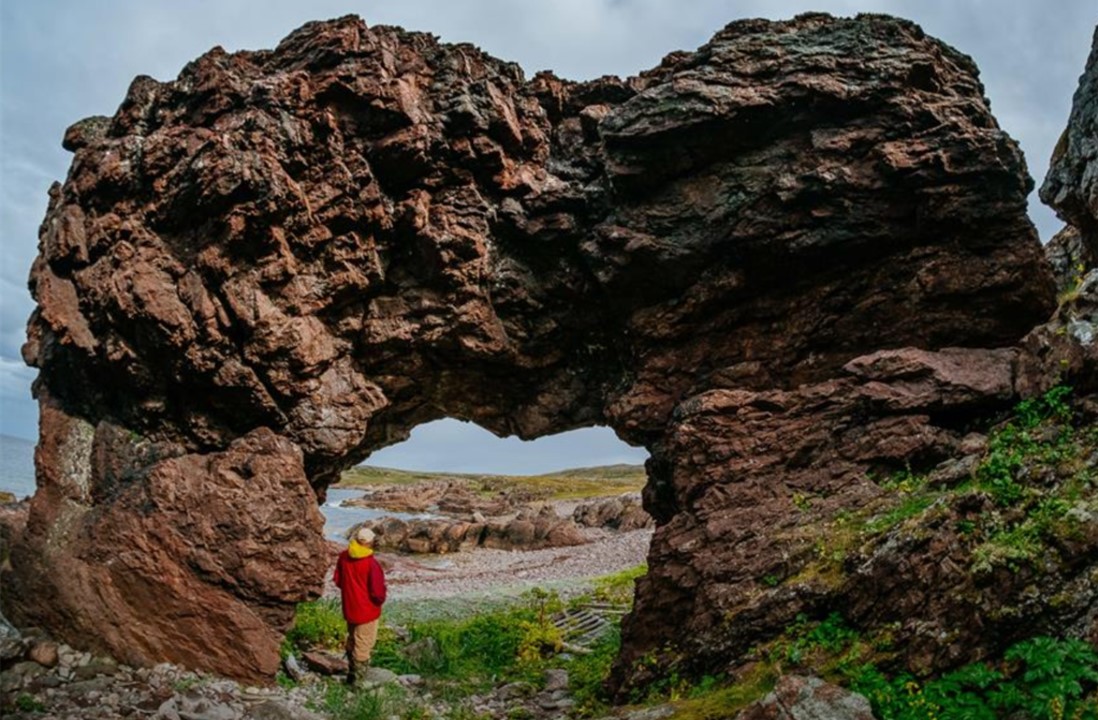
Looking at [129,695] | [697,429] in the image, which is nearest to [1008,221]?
[697,429]

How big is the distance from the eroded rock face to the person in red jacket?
3.63 feet

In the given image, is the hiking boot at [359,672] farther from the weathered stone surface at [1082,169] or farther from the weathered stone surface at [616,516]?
the weathered stone surface at [616,516]

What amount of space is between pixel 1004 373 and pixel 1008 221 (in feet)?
11.6

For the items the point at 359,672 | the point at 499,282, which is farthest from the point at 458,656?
the point at 499,282

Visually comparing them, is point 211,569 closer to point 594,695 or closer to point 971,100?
point 594,695

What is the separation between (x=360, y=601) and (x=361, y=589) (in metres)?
0.24

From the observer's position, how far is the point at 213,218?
16.5 meters

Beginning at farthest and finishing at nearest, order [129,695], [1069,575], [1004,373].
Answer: [1004,373], [129,695], [1069,575]

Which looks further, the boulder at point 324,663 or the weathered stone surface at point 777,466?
the boulder at point 324,663

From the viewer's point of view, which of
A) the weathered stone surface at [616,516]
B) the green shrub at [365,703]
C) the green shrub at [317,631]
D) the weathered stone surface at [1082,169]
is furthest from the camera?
the weathered stone surface at [616,516]

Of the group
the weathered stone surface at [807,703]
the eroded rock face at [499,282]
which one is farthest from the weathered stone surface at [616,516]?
the weathered stone surface at [807,703]

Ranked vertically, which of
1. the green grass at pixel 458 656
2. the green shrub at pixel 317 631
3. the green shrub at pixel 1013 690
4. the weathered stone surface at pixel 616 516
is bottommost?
the weathered stone surface at pixel 616 516

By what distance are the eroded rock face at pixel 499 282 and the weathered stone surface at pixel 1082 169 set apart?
3.28 meters

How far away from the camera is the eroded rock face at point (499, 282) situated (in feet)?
48.1
